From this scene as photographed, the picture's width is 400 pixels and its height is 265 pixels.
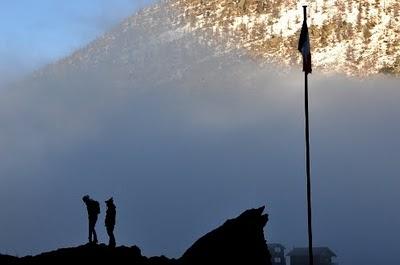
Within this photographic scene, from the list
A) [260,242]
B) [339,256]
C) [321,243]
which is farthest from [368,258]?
[260,242]

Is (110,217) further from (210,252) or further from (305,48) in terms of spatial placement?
(305,48)

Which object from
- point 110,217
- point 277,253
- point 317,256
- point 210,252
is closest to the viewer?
point 210,252

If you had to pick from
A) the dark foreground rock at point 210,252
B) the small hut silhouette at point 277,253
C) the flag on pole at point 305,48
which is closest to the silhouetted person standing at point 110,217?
the dark foreground rock at point 210,252

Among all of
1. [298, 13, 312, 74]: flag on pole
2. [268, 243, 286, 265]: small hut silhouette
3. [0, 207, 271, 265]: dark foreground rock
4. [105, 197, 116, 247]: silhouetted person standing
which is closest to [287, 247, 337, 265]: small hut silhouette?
[268, 243, 286, 265]: small hut silhouette

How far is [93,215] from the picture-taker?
31.9m

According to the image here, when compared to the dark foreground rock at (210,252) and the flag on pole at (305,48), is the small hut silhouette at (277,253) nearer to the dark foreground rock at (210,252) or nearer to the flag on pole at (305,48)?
the dark foreground rock at (210,252)

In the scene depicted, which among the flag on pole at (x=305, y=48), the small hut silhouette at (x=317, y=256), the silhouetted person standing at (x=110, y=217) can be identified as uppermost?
the flag on pole at (x=305, y=48)

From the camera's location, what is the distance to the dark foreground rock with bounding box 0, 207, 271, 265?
30719mm

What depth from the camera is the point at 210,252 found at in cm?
3109

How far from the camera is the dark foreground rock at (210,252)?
30.7m

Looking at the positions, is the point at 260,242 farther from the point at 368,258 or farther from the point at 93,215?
the point at 368,258

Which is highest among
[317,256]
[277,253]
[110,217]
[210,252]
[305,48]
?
[305,48]

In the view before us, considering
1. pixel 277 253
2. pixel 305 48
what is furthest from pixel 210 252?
pixel 277 253

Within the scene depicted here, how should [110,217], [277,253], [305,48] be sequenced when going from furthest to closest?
[277,253] < [110,217] < [305,48]
